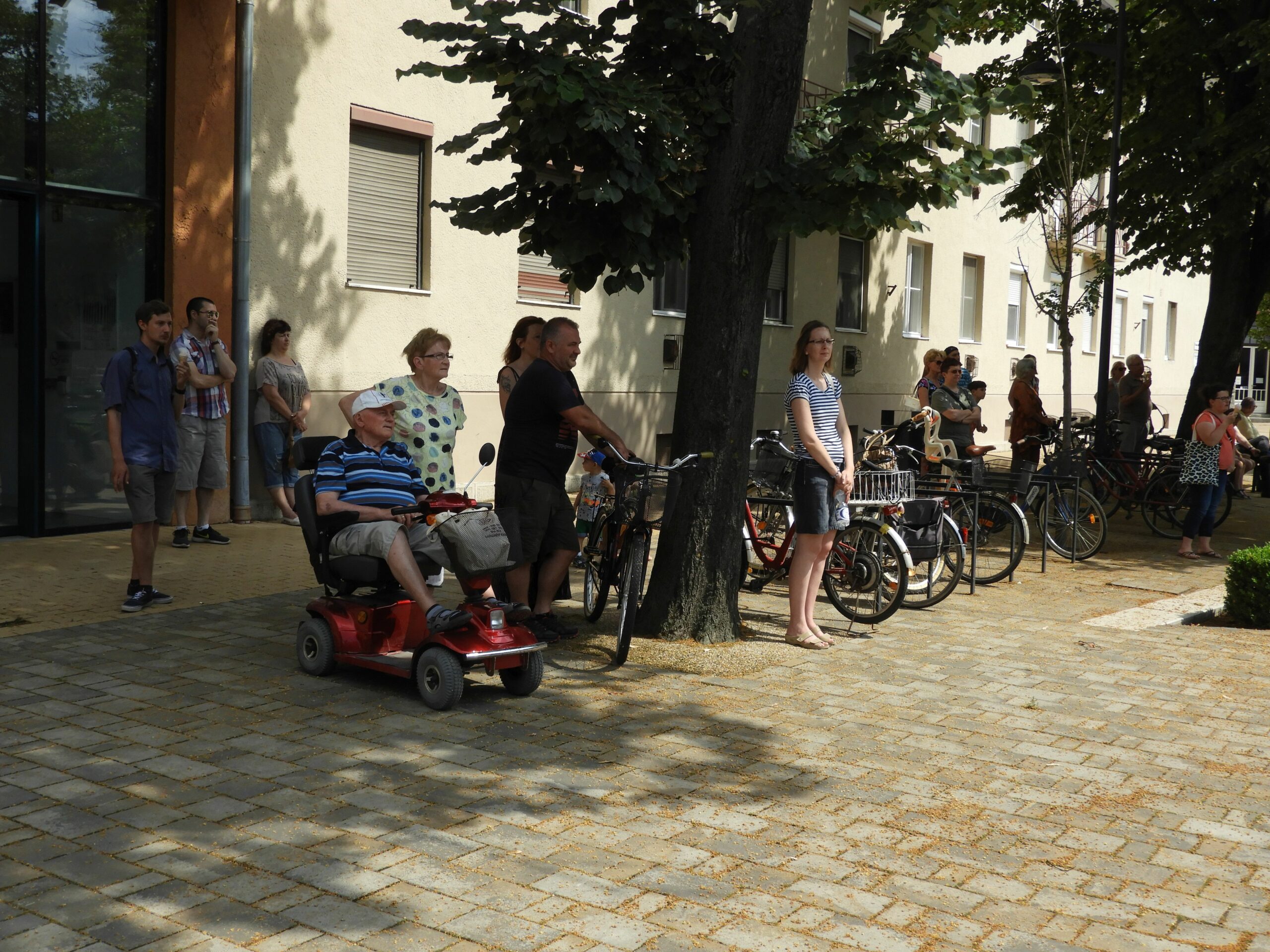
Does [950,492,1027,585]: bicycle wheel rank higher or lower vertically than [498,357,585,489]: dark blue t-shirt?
lower

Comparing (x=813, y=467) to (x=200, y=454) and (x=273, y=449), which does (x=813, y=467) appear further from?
(x=273, y=449)

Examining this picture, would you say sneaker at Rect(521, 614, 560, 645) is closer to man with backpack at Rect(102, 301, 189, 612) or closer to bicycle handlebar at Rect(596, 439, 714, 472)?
bicycle handlebar at Rect(596, 439, 714, 472)

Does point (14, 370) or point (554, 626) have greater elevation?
point (14, 370)

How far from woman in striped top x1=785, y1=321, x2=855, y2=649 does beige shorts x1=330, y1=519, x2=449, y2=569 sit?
8.00 ft

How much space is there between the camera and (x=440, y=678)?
6.29 m

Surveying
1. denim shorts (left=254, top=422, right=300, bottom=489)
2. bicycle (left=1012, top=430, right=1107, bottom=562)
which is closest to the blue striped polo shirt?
denim shorts (left=254, top=422, right=300, bottom=489)

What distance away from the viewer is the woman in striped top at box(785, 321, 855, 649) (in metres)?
8.06

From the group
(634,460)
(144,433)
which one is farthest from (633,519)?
(144,433)

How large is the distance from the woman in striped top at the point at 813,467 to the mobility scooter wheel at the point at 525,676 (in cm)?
204

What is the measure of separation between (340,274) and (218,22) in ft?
8.47

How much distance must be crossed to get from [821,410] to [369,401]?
2.84 meters

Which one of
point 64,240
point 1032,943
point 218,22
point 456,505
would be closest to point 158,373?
point 456,505

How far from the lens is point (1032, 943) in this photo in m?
3.92

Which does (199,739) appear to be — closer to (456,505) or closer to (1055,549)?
(456,505)
